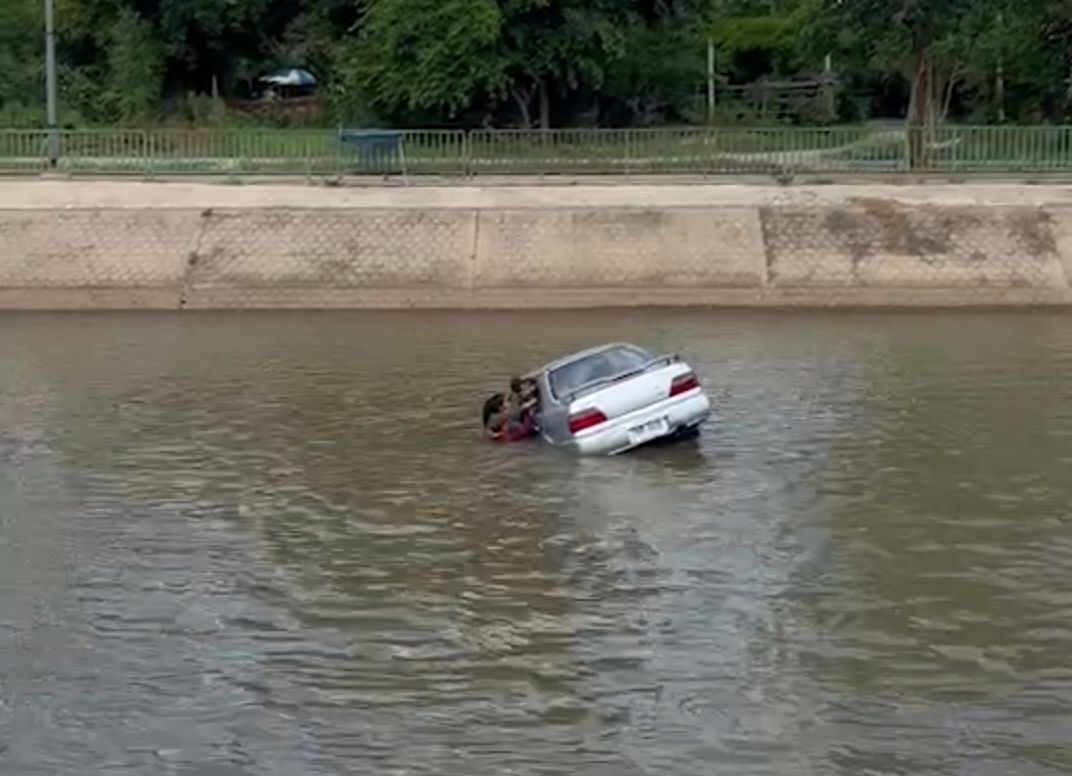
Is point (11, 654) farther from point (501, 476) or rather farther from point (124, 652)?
point (501, 476)

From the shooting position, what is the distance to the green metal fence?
4606 centimetres

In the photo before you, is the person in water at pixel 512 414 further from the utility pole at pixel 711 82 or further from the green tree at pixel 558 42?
the utility pole at pixel 711 82

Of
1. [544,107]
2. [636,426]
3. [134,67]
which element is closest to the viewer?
[636,426]

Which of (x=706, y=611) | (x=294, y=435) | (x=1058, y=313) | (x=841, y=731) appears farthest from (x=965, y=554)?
(x=1058, y=313)

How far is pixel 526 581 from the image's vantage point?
699 inches

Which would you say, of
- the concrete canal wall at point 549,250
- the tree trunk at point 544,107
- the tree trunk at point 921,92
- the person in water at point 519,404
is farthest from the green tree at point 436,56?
the person in water at point 519,404

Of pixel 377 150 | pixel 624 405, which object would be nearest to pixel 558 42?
pixel 377 150

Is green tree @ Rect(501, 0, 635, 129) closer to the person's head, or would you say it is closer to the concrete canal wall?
the concrete canal wall

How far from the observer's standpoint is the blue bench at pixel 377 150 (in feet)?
153

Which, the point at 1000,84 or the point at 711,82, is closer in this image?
the point at 1000,84

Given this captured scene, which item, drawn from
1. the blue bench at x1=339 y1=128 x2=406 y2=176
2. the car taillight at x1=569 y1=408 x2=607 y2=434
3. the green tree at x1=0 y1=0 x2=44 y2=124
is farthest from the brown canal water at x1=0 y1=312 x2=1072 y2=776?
the green tree at x1=0 y1=0 x2=44 y2=124

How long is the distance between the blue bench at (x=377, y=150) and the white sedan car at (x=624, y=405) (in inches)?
906

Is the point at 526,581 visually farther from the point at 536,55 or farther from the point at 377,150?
the point at 536,55

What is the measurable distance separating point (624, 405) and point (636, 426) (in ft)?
0.86
